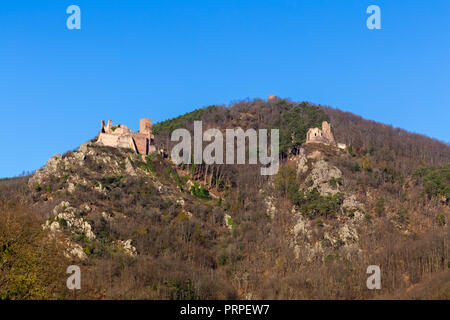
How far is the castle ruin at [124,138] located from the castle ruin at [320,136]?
98.1 feet

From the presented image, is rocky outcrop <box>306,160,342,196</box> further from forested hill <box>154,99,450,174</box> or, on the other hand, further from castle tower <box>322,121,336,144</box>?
castle tower <box>322,121,336,144</box>

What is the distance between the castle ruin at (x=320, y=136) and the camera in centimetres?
11044

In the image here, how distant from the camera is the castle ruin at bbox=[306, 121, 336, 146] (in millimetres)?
110438

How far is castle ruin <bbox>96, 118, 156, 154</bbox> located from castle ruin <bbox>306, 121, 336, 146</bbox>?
29899 mm

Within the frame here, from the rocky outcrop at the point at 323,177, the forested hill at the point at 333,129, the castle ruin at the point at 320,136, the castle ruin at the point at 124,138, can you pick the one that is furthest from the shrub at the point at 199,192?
the castle ruin at the point at 320,136

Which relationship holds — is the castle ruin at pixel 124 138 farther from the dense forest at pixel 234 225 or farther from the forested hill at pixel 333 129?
the forested hill at pixel 333 129

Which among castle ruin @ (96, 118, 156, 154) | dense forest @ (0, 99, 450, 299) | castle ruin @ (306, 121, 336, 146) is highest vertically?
castle ruin @ (306, 121, 336, 146)

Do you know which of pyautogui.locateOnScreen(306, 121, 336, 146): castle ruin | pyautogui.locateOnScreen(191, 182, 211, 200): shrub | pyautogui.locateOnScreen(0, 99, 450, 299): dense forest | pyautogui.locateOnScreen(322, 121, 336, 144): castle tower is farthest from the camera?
pyautogui.locateOnScreen(322, 121, 336, 144): castle tower

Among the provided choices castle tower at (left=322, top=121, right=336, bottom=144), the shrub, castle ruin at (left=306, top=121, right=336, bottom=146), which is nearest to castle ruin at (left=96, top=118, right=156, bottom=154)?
the shrub

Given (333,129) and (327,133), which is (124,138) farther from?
(333,129)

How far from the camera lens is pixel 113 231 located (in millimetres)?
75625
